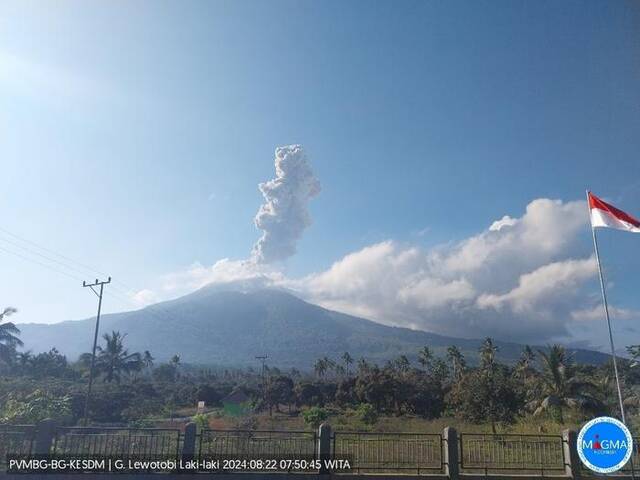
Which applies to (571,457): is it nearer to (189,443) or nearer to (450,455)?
(450,455)

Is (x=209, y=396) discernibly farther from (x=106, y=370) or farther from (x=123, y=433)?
(x=123, y=433)

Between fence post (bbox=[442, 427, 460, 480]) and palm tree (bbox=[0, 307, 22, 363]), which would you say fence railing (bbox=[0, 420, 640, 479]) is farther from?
palm tree (bbox=[0, 307, 22, 363])

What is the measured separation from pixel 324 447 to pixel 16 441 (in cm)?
860

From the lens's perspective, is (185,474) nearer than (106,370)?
Yes

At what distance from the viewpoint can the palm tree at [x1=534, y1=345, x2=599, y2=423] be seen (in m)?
33.7

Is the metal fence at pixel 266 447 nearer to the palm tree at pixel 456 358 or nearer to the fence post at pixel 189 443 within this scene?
the fence post at pixel 189 443

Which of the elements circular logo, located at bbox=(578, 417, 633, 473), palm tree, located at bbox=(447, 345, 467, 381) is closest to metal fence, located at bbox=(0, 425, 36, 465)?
circular logo, located at bbox=(578, 417, 633, 473)

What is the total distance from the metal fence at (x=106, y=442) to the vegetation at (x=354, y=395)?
12.8 m

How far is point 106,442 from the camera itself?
14.4 meters

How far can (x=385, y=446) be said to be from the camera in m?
15.6

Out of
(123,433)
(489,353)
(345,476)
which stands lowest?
(345,476)

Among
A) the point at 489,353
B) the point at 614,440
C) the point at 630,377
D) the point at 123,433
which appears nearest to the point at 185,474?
the point at 123,433

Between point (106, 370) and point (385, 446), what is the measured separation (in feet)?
205

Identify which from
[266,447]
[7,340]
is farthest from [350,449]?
[7,340]
